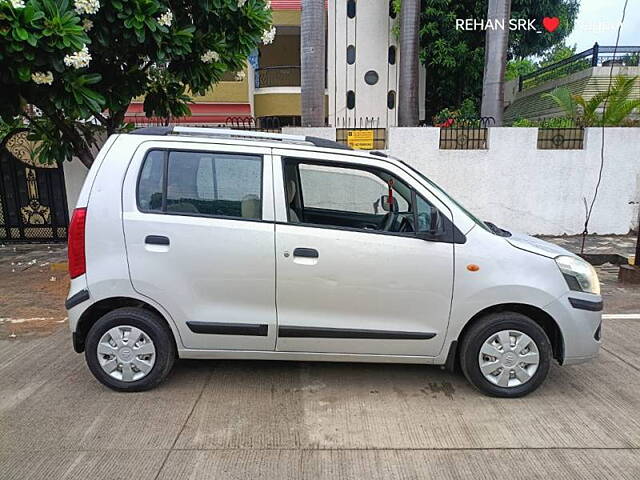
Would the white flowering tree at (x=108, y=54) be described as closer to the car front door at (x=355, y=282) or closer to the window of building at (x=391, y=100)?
the car front door at (x=355, y=282)

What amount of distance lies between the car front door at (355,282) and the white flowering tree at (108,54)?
269 centimetres

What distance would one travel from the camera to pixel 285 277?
130 inches

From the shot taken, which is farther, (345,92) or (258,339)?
(345,92)

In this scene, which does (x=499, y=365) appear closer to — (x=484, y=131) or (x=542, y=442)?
(x=542, y=442)

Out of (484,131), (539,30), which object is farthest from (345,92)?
(484,131)

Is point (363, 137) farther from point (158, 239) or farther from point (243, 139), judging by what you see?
point (158, 239)

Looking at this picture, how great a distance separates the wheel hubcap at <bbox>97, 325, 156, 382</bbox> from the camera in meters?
3.40

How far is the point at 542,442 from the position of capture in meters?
2.93

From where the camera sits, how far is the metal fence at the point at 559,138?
8.89 metres

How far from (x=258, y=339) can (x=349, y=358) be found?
0.70 meters

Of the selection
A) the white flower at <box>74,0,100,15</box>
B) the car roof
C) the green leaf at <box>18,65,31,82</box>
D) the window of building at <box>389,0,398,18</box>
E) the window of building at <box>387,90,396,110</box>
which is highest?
the window of building at <box>389,0,398,18</box>

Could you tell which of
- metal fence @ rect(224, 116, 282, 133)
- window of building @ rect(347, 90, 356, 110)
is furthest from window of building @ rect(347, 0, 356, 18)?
metal fence @ rect(224, 116, 282, 133)

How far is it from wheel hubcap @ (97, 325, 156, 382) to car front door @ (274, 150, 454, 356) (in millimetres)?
985

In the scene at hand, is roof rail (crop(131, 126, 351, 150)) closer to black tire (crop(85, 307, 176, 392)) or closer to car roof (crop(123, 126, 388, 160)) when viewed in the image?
car roof (crop(123, 126, 388, 160))
